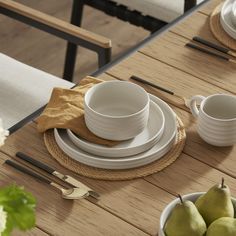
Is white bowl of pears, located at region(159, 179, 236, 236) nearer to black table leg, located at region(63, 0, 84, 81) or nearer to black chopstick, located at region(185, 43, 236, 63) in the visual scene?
black chopstick, located at region(185, 43, 236, 63)

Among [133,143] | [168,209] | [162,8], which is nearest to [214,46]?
[133,143]

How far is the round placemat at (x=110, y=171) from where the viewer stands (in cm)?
131

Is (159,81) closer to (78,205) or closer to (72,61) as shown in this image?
(78,205)

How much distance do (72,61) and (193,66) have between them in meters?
0.95

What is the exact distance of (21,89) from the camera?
2.03m

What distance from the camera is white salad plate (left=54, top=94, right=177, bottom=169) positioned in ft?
4.33

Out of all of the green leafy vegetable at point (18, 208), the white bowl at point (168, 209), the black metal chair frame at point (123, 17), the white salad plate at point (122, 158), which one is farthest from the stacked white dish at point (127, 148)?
the black metal chair frame at point (123, 17)

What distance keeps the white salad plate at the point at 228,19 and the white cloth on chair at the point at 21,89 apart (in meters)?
0.50

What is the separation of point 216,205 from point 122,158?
30 centimetres

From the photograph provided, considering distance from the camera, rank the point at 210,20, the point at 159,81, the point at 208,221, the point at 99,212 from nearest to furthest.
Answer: the point at 208,221 → the point at 99,212 → the point at 159,81 → the point at 210,20

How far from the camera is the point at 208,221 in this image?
107cm

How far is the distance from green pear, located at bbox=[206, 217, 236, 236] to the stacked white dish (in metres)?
0.32

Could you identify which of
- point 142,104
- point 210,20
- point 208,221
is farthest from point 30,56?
point 208,221

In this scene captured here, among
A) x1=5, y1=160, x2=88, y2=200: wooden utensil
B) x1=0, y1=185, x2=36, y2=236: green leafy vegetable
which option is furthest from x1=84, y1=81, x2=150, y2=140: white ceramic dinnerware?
x1=0, y1=185, x2=36, y2=236: green leafy vegetable
